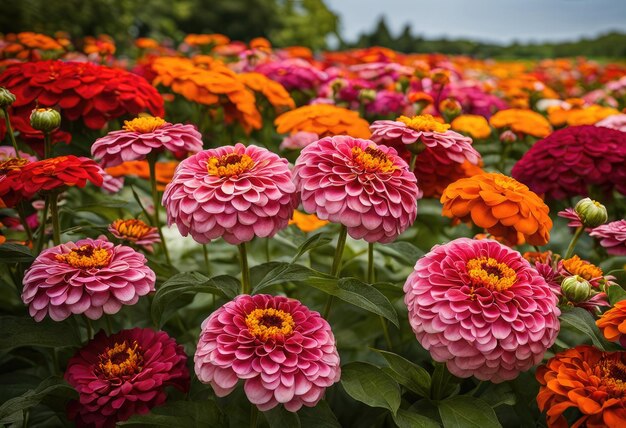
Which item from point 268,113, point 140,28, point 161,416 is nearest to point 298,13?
point 140,28

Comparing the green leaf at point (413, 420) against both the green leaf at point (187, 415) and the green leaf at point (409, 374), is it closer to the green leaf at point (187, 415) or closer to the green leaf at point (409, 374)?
the green leaf at point (409, 374)

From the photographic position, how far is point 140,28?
9555 mm

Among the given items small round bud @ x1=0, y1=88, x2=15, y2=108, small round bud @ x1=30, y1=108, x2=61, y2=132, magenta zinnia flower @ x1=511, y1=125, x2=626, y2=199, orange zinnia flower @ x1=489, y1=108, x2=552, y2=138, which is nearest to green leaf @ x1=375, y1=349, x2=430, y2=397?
magenta zinnia flower @ x1=511, y1=125, x2=626, y2=199

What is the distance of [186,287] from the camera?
0.99 meters

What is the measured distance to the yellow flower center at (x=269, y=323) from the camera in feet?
2.79

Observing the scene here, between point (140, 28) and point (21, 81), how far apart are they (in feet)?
29.1

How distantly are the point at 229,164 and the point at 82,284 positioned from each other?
12.5 inches

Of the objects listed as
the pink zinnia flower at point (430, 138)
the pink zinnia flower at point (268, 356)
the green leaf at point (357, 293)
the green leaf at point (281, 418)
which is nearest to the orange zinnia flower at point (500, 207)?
the pink zinnia flower at point (430, 138)

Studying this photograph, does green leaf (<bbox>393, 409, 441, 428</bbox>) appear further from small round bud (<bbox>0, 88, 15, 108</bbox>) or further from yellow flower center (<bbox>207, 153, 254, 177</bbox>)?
small round bud (<bbox>0, 88, 15, 108</bbox>)

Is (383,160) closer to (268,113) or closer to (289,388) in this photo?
(289,388)

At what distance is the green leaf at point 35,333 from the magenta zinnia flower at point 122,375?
0.04 m

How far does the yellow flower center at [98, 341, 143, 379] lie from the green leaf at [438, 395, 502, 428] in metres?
0.53

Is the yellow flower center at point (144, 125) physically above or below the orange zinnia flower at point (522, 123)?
above

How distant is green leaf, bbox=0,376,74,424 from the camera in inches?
35.9
